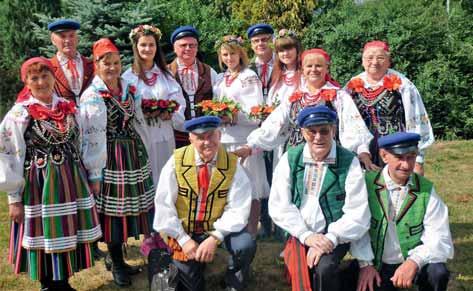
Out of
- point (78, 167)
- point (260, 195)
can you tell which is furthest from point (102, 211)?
point (260, 195)

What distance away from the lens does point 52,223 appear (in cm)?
360

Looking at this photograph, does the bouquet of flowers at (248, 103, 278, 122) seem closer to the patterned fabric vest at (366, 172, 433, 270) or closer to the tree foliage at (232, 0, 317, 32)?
the patterned fabric vest at (366, 172, 433, 270)

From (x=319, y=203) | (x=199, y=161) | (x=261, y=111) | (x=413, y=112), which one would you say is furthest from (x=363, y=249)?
(x=261, y=111)

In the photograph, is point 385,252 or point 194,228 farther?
point 194,228

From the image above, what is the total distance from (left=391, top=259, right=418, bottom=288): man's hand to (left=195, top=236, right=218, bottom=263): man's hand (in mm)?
1187

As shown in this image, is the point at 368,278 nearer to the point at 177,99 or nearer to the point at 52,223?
the point at 52,223

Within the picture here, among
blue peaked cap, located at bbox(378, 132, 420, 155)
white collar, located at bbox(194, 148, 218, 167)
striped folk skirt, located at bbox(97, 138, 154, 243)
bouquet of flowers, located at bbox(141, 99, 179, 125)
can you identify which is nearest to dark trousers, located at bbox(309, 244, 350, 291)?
blue peaked cap, located at bbox(378, 132, 420, 155)

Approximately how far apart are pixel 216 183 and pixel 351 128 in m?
1.16

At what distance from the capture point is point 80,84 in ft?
14.9

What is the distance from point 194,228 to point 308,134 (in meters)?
1.05

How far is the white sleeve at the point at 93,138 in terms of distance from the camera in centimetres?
382

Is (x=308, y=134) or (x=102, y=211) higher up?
(x=308, y=134)

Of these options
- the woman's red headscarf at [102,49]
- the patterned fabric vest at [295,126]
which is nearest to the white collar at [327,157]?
the patterned fabric vest at [295,126]

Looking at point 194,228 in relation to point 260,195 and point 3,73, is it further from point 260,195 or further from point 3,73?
point 3,73
